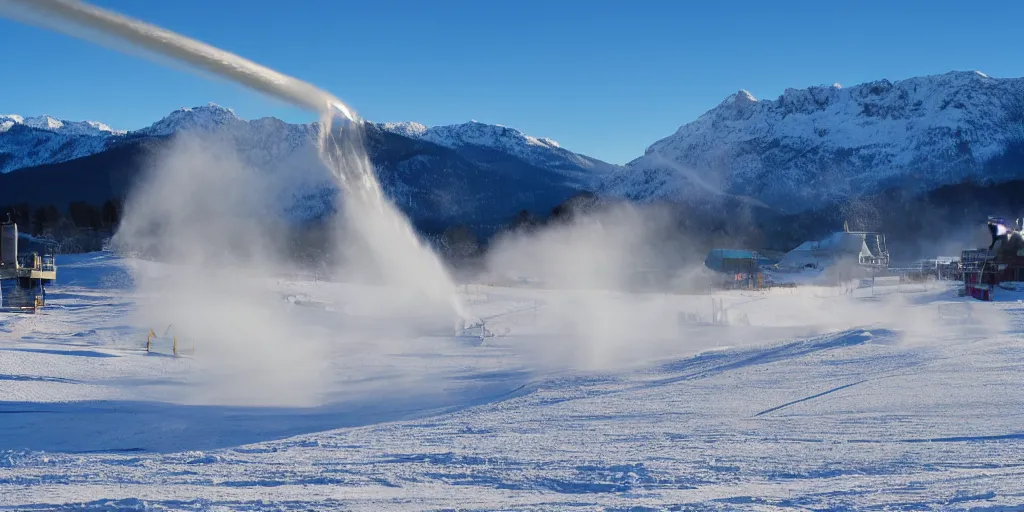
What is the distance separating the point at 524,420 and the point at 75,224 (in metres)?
92.0

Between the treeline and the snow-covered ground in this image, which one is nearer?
the snow-covered ground

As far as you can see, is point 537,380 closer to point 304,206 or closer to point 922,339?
point 922,339

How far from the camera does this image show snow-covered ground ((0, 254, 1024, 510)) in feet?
28.3

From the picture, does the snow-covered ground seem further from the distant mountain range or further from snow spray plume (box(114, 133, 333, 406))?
the distant mountain range

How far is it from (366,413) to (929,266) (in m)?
77.2

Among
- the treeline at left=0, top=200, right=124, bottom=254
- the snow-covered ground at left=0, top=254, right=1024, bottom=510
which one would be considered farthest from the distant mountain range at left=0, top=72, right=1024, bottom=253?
the snow-covered ground at left=0, top=254, right=1024, bottom=510

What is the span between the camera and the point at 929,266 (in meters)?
78.4

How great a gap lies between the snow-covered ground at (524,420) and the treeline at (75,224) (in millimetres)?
39731

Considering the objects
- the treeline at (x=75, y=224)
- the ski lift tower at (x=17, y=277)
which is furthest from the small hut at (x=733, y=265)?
the treeline at (x=75, y=224)

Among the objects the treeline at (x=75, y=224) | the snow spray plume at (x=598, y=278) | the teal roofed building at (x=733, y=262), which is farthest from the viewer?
the teal roofed building at (x=733, y=262)

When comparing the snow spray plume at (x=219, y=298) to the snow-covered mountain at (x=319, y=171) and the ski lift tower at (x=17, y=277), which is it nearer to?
the ski lift tower at (x=17, y=277)

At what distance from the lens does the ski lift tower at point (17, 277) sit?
33656mm

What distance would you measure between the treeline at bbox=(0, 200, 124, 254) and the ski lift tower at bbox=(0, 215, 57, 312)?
84.7 ft

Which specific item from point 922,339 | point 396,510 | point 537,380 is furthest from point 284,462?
point 922,339
